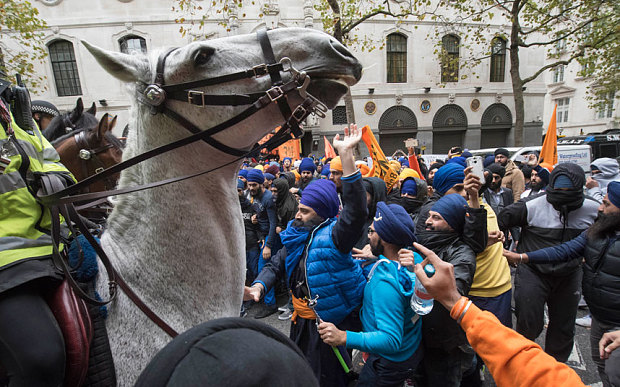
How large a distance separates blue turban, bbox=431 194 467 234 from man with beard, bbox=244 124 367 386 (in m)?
0.84

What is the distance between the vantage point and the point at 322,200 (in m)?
2.68

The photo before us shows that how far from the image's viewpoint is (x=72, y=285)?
3.93 ft

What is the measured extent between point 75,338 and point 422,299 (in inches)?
69.8

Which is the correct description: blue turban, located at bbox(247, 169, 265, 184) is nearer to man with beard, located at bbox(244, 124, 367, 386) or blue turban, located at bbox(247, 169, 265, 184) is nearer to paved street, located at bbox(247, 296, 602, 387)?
paved street, located at bbox(247, 296, 602, 387)

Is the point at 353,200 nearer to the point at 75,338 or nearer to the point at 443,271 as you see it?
the point at 443,271

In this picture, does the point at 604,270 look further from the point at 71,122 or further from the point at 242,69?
the point at 71,122

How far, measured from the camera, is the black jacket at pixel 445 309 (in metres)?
2.30

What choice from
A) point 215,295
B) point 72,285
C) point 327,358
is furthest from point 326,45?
point 327,358

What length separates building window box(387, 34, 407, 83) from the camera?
22.5 m

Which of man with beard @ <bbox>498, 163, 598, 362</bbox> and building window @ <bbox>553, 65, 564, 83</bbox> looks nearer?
man with beard @ <bbox>498, 163, 598, 362</bbox>

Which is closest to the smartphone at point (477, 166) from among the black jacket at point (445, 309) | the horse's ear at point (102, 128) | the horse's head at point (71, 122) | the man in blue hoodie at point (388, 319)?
the black jacket at point (445, 309)

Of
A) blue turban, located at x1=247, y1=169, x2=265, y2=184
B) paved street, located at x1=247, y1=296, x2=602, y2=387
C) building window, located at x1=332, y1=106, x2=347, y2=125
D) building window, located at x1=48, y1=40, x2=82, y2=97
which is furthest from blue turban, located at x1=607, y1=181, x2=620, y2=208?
building window, located at x1=48, y1=40, x2=82, y2=97

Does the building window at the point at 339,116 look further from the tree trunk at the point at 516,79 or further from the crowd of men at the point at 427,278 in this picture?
the crowd of men at the point at 427,278

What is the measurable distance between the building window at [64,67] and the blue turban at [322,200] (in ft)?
79.3
